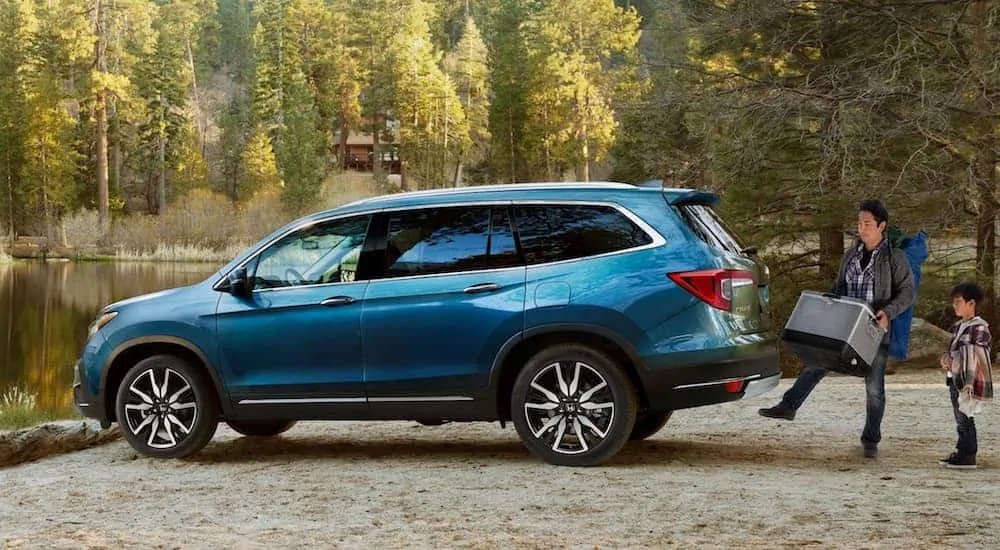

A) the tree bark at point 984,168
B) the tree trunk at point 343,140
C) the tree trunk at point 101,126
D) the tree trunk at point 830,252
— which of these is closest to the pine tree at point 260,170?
the tree trunk at point 101,126

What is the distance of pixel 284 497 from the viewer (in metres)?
7.61

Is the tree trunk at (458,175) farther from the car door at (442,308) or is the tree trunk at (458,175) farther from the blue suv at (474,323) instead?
the car door at (442,308)

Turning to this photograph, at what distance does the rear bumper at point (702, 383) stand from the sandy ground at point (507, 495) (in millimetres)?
485

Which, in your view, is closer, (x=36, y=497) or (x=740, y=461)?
(x=36, y=497)

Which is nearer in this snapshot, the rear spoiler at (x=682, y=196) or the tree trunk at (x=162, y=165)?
the rear spoiler at (x=682, y=196)

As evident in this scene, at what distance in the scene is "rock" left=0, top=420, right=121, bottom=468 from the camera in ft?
38.9

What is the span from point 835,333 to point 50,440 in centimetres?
752

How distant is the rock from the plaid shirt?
7.01 m

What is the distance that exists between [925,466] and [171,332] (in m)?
5.33

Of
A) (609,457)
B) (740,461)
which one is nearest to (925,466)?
(740,461)

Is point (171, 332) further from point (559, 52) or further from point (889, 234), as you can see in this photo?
point (559, 52)

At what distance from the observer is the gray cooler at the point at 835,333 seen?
852cm

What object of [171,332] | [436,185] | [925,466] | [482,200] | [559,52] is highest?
[559,52]

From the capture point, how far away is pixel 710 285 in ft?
26.1
